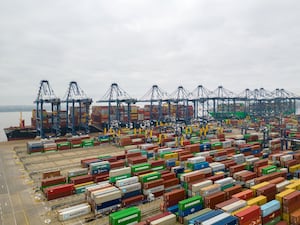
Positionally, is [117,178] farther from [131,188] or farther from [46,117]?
[46,117]

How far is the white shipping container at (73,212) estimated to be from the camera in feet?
77.5

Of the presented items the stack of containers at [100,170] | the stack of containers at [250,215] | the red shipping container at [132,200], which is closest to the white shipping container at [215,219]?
the stack of containers at [250,215]

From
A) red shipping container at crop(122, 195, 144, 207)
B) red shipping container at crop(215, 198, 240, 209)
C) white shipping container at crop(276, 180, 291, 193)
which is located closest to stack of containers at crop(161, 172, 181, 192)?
red shipping container at crop(122, 195, 144, 207)

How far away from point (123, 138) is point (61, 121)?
1371 inches

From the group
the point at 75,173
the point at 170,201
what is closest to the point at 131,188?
the point at 170,201

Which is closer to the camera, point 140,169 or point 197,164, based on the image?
point 140,169

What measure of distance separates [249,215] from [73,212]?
1750 centimetres

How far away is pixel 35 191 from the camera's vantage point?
106ft

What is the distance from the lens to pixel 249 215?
1991 cm

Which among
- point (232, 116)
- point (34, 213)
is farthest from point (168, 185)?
point (232, 116)

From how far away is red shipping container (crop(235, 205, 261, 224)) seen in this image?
767 inches

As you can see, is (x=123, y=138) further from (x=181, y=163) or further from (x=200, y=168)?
(x=200, y=168)

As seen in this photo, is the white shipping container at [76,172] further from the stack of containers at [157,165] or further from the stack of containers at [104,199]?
the stack of containers at [157,165]

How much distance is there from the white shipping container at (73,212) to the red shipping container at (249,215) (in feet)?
51.4
